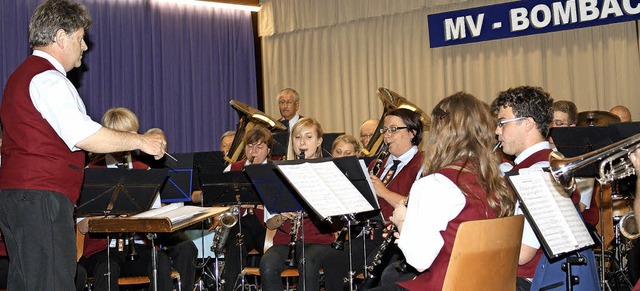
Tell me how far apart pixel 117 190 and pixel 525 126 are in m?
2.45

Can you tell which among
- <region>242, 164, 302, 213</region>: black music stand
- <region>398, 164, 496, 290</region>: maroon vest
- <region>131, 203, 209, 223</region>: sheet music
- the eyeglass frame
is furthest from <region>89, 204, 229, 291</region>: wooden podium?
the eyeglass frame

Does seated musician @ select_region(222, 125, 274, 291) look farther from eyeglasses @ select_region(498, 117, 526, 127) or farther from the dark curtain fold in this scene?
the dark curtain fold

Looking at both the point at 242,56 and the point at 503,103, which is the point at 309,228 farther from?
the point at 242,56

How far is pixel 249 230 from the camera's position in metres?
6.73

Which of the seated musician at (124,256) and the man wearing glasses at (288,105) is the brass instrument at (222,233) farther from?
the man wearing glasses at (288,105)

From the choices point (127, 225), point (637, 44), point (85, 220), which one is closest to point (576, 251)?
point (127, 225)

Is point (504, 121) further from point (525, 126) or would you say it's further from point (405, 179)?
point (405, 179)

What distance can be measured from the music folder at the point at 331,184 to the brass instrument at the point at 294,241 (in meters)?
1.05

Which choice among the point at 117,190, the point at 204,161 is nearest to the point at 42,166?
the point at 117,190

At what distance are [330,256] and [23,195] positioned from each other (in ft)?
8.44

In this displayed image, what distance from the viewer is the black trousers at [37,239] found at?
140 inches

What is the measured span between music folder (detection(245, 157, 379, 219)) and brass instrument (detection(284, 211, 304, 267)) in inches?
41.3

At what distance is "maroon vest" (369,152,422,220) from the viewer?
17.3 feet

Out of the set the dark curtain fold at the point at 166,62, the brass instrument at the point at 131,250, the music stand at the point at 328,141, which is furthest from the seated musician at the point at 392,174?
the dark curtain fold at the point at 166,62
